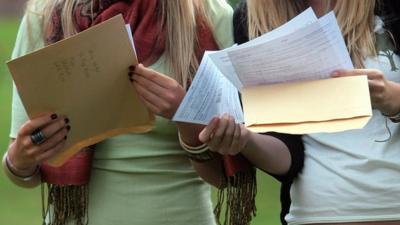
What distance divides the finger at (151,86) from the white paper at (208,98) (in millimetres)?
71

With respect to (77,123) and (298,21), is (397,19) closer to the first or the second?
(298,21)

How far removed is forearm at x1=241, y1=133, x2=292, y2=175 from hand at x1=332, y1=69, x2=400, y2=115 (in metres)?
0.30

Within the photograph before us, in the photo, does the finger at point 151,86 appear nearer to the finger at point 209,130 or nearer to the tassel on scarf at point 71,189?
the finger at point 209,130

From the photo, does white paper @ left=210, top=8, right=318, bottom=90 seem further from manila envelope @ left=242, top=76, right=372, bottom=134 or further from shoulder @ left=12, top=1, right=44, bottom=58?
shoulder @ left=12, top=1, right=44, bottom=58

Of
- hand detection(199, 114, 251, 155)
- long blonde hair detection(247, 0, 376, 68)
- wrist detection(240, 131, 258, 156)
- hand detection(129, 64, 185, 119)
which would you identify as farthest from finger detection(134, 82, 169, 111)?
long blonde hair detection(247, 0, 376, 68)

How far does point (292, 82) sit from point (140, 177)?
51 cm

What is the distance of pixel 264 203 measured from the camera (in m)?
6.39

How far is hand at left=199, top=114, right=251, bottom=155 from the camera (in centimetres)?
223

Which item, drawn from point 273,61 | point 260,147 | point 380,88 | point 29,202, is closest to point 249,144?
point 260,147

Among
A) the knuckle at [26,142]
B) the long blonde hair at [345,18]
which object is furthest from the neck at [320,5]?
the knuckle at [26,142]

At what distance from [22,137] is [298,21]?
2.31ft

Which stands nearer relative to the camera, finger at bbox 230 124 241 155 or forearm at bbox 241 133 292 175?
finger at bbox 230 124 241 155

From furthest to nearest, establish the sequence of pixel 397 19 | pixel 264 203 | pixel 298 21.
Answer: pixel 264 203
pixel 397 19
pixel 298 21

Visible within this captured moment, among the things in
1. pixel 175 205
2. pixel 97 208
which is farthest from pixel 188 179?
pixel 97 208
